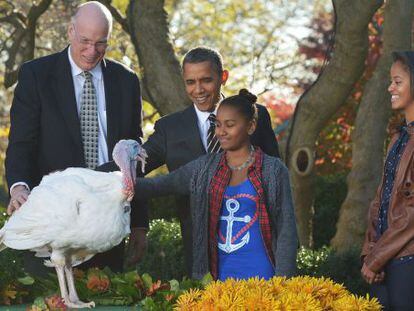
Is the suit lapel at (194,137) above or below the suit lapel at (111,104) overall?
below

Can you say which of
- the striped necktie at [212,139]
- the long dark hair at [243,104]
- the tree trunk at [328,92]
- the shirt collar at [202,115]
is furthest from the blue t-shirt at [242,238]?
the tree trunk at [328,92]

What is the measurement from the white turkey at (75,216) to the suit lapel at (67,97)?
0.88 meters

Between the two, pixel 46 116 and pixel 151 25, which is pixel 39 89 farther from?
pixel 151 25

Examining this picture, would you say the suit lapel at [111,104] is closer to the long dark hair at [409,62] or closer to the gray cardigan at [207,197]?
the gray cardigan at [207,197]

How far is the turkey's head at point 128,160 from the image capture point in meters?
4.36

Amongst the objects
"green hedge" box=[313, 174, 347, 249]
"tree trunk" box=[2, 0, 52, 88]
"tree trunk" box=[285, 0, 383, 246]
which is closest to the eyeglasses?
"tree trunk" box=[285, 0, 383, 246]

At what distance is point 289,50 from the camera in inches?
685

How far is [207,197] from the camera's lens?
16.3ft

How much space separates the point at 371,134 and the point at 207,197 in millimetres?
4891

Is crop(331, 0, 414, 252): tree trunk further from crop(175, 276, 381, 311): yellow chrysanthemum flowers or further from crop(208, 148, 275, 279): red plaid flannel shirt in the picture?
crop(175, 276, 381, 311): yellow chrysanthemum flowers

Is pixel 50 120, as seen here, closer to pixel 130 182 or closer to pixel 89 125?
pixel 89 125

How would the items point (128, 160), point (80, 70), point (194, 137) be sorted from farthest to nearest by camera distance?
point (80, 70) → point (194, 137) → point (128, 160)

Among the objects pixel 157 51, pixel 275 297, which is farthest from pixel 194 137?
pixel 157 51

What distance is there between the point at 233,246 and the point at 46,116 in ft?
4.50
